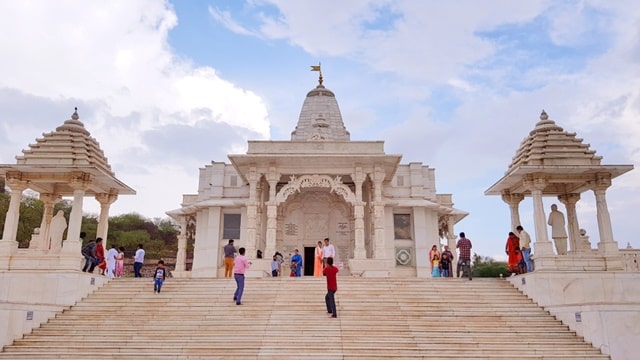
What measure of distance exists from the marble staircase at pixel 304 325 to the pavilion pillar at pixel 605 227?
3.60m

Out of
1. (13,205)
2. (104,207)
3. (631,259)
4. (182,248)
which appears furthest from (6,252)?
(631,259)

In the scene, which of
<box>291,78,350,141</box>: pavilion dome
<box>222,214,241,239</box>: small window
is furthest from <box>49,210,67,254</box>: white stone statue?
<box>291,78,350,141</box>: pavilion dome

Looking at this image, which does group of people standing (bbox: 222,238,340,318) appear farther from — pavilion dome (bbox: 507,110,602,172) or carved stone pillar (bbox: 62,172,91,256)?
pavilion dome (bbox: 507,110,602,172)

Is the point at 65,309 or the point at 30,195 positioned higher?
the point at 30,195

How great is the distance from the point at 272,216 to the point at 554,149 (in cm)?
1105

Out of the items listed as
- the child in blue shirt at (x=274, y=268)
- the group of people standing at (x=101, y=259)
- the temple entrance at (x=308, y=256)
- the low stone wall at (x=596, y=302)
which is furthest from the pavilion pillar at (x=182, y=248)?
the low stone wall at (x=596, y=302)

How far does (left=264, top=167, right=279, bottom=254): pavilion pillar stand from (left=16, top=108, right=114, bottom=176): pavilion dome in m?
6.60

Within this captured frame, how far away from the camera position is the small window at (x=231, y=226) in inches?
945

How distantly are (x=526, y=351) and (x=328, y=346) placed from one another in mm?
4100

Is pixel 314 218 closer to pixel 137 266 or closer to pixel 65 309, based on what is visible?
pixel 137 266

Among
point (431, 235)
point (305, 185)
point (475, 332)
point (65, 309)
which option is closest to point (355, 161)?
point (305, 185)

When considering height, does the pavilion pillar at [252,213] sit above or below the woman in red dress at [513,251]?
above

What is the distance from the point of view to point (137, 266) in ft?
58.2

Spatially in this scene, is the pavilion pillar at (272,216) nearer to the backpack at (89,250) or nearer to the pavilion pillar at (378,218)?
the pavilion pillar at (378,218)
